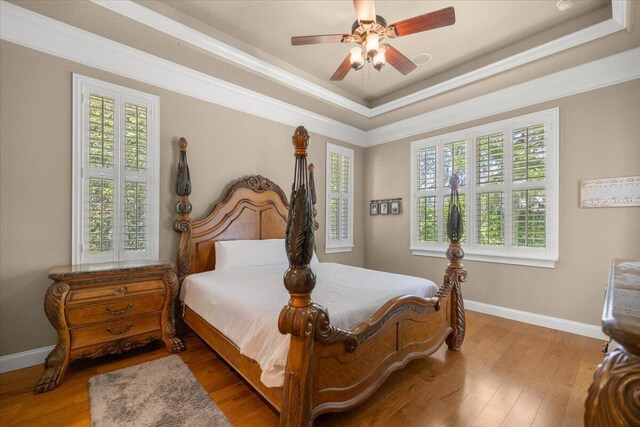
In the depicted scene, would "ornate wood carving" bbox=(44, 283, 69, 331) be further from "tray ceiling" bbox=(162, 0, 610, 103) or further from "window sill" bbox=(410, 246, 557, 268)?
"window sill" bbox=(410, 246, 557, 268)

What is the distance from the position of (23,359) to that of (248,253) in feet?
6.63

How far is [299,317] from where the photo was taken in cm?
138

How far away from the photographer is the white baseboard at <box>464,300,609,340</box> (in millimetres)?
3019

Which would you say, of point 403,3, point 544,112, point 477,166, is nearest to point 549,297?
point 477,166

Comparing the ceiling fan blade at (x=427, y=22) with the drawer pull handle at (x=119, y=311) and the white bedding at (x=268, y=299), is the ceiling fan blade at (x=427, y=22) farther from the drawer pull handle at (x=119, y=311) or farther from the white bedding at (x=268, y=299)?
the drawer pull handle at (x=119, y=311)

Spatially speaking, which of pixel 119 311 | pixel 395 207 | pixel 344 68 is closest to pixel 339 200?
pixel 395 207

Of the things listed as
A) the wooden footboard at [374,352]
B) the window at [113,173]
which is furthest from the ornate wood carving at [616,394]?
the window at [113,173]

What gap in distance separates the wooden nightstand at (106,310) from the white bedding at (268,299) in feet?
1.01

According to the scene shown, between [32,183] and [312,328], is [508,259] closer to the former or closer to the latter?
[312,328]

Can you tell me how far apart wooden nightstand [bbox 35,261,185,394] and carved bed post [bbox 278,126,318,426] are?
1682 mm

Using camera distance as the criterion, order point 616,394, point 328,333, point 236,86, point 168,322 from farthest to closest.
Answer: point 236,86 → point 168,322 → point 328,333 → point 616,394

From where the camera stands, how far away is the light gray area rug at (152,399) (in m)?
1.68

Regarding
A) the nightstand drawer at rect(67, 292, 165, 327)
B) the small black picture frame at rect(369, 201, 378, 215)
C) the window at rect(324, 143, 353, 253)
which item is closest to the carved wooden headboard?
the nightstand drawer at rect(67, 292, 165, 327)

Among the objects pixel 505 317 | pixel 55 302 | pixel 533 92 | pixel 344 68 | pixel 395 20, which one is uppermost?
pixel 395 20
